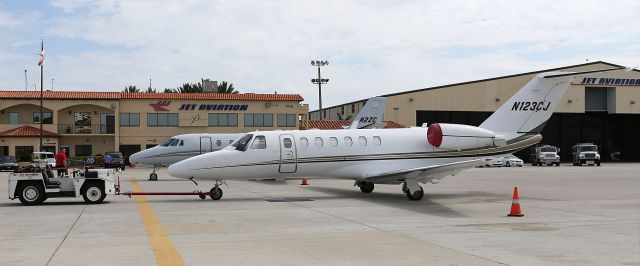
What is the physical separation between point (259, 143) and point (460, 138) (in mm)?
6745

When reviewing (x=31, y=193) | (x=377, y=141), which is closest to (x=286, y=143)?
(x=377, y=141)

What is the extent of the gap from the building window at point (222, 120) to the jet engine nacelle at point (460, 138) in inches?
1735

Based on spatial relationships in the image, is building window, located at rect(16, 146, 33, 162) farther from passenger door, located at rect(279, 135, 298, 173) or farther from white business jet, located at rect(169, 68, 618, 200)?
passenger door, located at rect(279, 135, 298, 173)

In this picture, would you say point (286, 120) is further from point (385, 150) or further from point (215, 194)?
point (215, 194)

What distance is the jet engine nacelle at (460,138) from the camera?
21.2m

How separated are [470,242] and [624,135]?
262ft

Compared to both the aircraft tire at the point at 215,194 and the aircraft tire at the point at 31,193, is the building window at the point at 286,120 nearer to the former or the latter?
the aircraft tire at the point at 215,194

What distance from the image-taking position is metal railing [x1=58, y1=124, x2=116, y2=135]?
6172 centimetres

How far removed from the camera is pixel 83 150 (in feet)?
206

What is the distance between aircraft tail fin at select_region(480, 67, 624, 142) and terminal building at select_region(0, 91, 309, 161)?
39.3 meters

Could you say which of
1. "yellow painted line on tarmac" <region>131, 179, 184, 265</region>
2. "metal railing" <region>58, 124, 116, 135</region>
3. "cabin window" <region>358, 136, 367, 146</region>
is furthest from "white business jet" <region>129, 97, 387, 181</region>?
"metal railing" <region>58, 124, 116, 135</region>

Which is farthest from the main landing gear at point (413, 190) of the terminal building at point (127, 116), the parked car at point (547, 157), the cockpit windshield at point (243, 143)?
the parked car at point (547, 157)

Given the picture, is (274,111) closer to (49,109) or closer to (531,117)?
(49,109)

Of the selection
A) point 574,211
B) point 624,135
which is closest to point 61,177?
point 574,211
